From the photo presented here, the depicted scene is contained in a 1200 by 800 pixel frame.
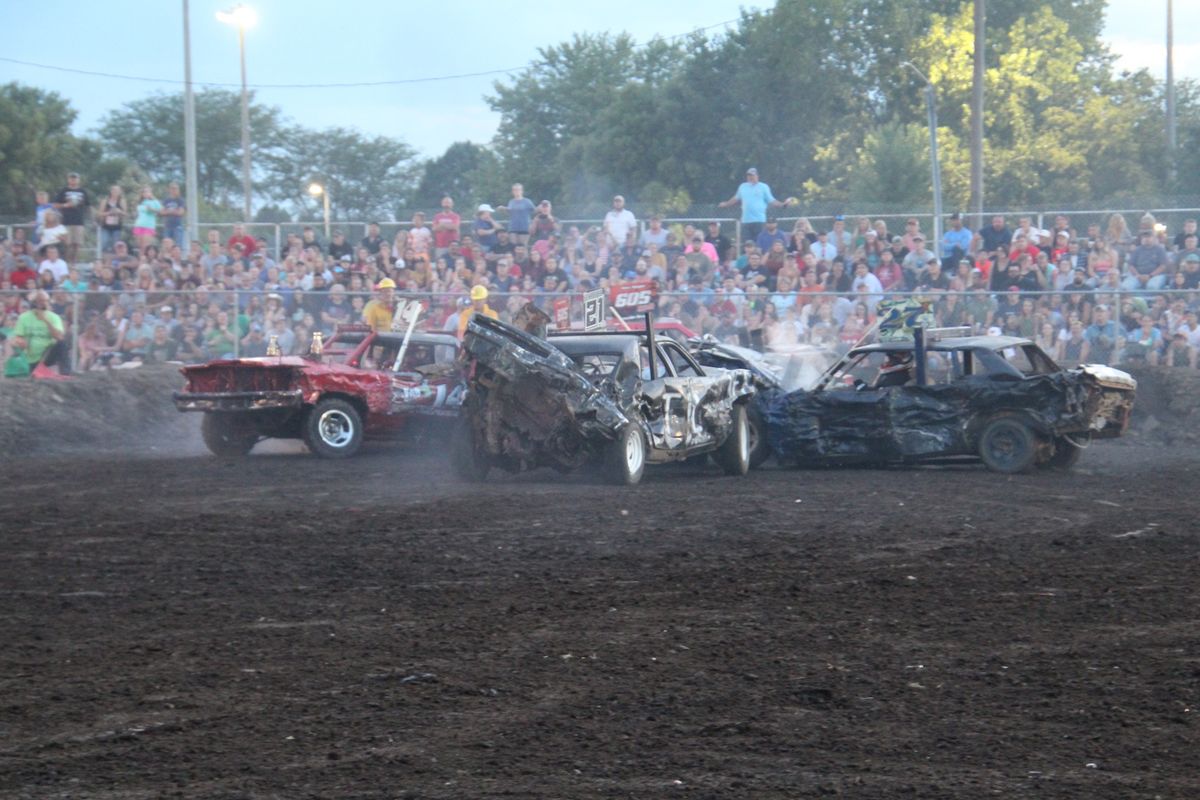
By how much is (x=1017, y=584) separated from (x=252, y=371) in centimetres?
995

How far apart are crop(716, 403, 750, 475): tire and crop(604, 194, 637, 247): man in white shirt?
944 centimetres

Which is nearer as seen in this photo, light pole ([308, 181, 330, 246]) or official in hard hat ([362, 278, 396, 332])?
official in hard hat ([362, 278, 396, 332])

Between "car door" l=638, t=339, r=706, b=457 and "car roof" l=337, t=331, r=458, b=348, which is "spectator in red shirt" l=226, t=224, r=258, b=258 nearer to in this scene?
"car roof" l=337, t=331, r=458, b=348

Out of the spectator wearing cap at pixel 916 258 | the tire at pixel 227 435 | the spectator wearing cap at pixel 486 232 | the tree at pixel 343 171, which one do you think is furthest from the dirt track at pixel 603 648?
the tree at pixel 343 171

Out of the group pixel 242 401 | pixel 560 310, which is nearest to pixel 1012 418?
pixel 242 401

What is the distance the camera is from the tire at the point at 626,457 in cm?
1332

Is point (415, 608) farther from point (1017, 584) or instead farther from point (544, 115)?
point (544, 115)

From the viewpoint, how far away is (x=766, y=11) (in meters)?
53.3

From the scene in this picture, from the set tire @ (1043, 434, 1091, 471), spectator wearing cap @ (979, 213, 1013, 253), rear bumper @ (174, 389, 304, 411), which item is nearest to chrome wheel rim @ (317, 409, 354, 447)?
rear bumper @ (174, 389, 304, 411)

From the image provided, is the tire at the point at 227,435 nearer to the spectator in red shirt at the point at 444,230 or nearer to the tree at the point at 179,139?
the spectator in red shirt at the point at 444,230

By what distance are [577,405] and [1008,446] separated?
4638mm

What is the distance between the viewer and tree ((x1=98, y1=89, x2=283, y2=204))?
69.2 m

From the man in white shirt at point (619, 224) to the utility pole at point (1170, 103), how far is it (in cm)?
1779

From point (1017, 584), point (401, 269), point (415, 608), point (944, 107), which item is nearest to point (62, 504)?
point (415, 608)
